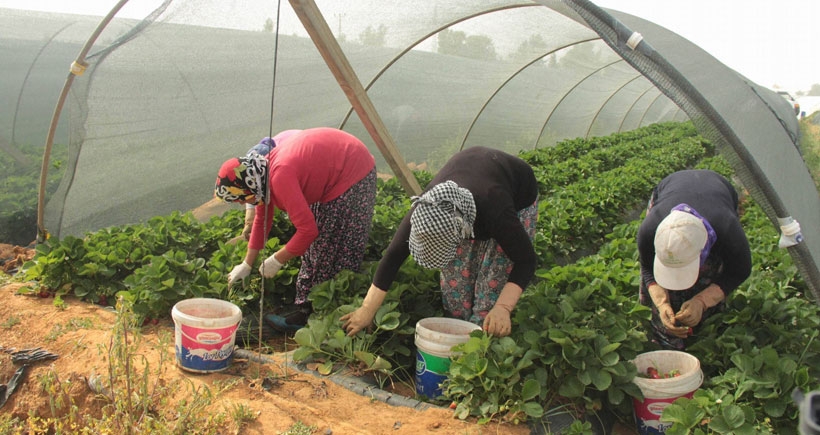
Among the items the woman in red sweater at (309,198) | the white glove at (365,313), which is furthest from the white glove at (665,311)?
the woman in red sweater at (309,198)

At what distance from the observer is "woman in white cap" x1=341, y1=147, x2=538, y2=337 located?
2.53m

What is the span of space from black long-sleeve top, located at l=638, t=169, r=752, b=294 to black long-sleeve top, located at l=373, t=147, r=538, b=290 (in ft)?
2.17

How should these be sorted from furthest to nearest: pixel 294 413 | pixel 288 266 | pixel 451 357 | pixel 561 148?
pixel 561 148
pixel 288 266
pixel 451 357
pixel 294 413

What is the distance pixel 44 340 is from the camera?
131 inches

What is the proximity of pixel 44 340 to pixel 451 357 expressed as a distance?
2.22m

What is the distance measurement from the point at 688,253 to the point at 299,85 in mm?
3279

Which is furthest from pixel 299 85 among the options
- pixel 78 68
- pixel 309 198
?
pixel 309 198

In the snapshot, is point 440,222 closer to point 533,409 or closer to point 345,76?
point 533,409

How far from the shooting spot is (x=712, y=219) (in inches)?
112

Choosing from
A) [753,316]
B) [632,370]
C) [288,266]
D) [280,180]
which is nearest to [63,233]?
[288,266]

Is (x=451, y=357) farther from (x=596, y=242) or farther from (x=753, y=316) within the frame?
(x=596, y=242)

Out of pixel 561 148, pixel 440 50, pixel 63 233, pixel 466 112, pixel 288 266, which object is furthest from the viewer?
pixel 561 148

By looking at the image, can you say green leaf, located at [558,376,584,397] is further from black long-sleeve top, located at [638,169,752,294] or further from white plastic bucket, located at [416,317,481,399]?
black long-sleeve top, located at [638,169,752,294]

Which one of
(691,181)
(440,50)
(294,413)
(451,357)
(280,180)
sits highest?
(440,50)
